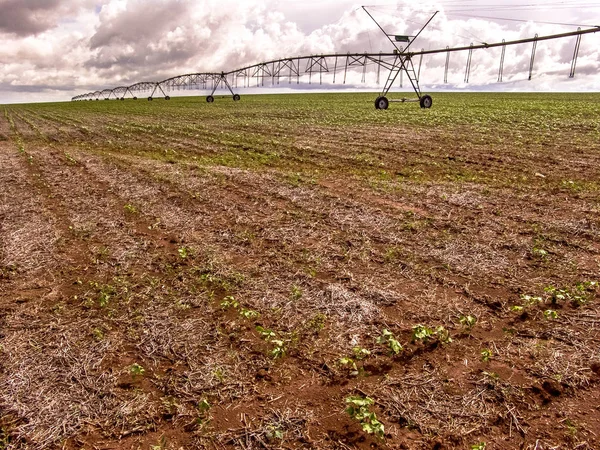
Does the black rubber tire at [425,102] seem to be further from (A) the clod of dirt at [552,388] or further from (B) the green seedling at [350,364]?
(B) the green seedling at [350,364]

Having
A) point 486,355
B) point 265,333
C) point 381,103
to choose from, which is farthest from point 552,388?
point 381,103

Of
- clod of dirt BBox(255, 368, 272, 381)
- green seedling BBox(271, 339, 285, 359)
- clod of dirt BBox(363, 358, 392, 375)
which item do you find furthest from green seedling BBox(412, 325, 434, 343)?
clod of dirt BBox(255, 368, 272, 381)

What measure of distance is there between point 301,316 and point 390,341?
1.38 metres

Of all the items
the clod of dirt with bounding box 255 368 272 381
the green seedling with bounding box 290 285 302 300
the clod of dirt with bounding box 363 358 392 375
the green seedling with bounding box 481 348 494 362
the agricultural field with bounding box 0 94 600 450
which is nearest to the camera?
the agricultural field with bounding box 0 94 600 450

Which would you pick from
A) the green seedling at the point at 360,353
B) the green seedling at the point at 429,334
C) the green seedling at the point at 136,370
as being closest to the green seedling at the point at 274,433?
the green seedling at the point at 360,353

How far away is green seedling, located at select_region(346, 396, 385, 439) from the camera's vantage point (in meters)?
3.96

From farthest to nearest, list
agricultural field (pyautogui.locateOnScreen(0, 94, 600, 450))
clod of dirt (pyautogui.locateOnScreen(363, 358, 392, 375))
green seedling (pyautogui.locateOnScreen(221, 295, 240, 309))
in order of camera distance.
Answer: green seedling (pyautogui.locateOnScreen(221, 295, 240, 309)), clod of dirt (pyautogui.locateOnScreen(363, 358, 392, 375)), agricultural field (pyautogui.locateOnScreen(0, 94, 600, 450))

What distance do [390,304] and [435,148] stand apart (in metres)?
15.9

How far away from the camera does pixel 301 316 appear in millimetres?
5988

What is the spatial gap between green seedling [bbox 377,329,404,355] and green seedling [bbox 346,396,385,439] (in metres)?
0.92

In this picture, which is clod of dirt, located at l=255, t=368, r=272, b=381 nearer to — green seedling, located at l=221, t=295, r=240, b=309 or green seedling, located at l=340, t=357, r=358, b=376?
green seedling, located at l=340, t=357, r=358, b=376

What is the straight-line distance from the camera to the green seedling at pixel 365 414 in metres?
3.96

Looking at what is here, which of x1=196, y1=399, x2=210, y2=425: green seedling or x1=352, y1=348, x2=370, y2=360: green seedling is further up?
x1=352, y1=348, x2=370, y2=360: green seedling

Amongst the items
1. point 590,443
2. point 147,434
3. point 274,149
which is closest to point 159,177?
point 274,149
